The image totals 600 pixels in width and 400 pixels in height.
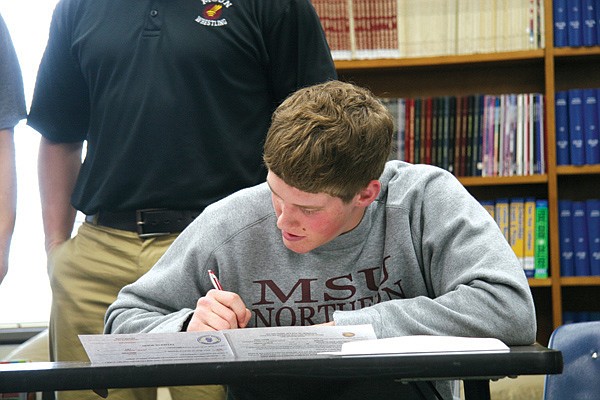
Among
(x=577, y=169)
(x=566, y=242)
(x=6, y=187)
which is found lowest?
(x=566, y=242)

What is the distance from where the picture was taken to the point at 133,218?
205 cm

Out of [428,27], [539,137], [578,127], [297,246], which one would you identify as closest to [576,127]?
[578,127]

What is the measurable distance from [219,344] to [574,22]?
2.63m

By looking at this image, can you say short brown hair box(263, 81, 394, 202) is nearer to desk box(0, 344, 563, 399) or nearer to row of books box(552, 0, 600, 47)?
desk box(0, 344, 563, 399)

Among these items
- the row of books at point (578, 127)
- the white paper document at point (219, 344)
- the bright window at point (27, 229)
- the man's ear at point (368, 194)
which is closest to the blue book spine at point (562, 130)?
the row of books at point (578, 127)

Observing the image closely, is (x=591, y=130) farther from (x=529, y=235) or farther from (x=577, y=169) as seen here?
(x=529, y=235)

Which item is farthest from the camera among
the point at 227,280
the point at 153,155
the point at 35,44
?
the point at 35,44

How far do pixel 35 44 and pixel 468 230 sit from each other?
284 cm

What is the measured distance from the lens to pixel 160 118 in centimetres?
202

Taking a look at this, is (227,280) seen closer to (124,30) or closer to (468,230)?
(468,230)

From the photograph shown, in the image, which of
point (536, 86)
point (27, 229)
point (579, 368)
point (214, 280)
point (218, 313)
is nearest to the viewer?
point (218, 313)

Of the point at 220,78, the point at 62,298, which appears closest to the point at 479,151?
the point at 220,78

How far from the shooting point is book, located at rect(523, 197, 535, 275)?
342 centimetres

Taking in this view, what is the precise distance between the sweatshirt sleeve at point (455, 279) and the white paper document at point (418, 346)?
0.60 feet
